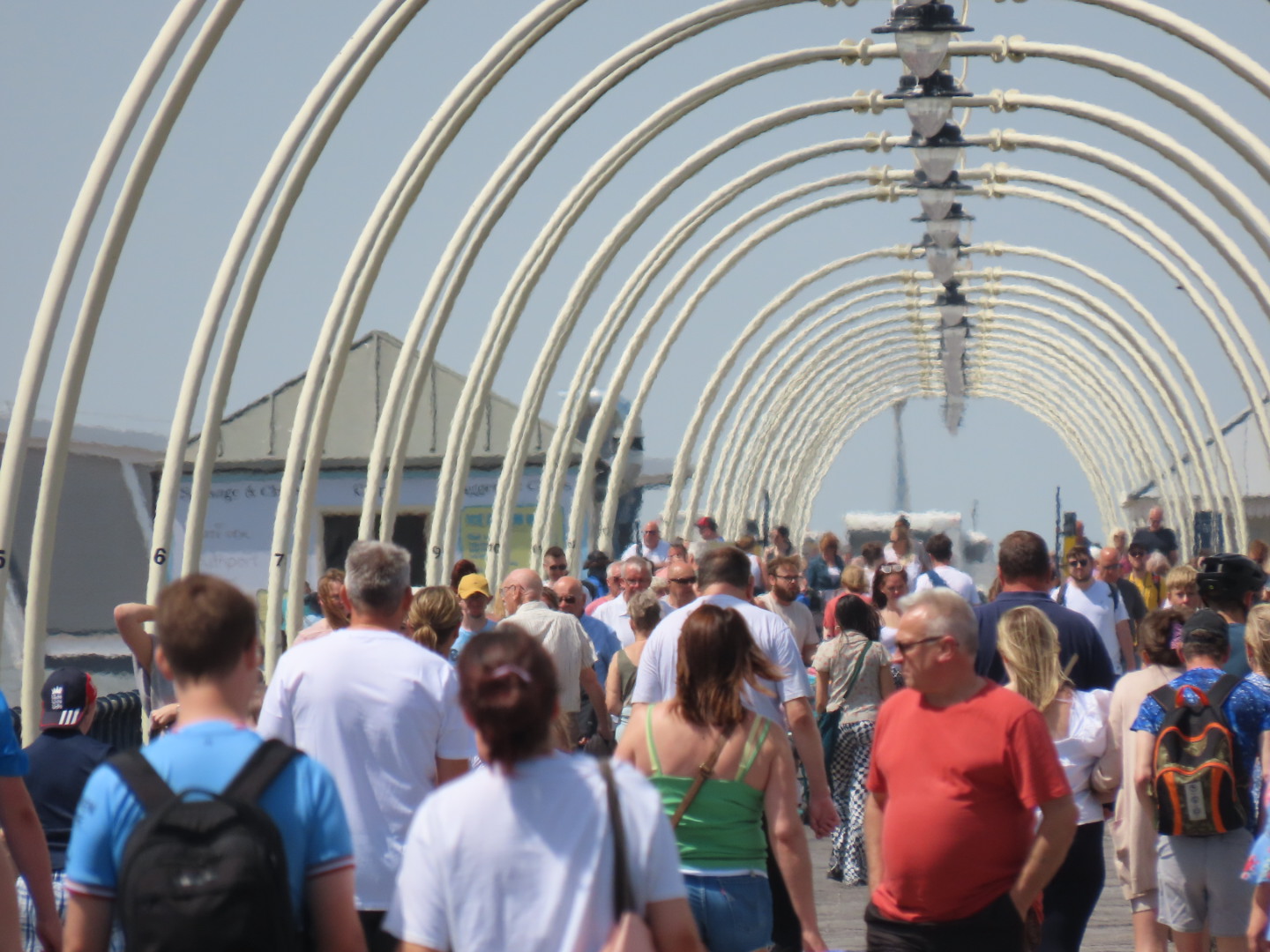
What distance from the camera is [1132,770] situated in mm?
7355

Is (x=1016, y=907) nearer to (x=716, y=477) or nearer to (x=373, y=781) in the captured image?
(x=373, y=781)

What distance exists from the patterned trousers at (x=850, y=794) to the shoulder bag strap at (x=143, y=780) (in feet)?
26.4

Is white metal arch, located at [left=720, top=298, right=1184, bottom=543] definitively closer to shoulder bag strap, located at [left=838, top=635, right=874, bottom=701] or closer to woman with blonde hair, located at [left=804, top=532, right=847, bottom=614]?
woman with blonde hair, located at [left=804, top=532, right=847, bottom=614]

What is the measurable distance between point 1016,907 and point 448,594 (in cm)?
285

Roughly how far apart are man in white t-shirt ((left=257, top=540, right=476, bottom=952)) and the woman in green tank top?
22.8 inches

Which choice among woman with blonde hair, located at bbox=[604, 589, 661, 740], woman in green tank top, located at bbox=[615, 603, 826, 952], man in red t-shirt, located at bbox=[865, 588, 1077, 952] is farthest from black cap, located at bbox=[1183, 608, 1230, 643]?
woman with blonde hair, located at bbox=[604, 589, 661, 740]

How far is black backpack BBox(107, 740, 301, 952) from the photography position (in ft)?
11.8

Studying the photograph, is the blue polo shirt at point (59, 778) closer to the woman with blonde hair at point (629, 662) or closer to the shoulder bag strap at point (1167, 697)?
the shoulder bag strap at point (1167, 697)

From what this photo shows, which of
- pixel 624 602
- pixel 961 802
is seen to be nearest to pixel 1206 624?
pixel 961 802

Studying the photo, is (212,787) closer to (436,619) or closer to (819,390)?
(436,619)

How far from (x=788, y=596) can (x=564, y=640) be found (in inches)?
119

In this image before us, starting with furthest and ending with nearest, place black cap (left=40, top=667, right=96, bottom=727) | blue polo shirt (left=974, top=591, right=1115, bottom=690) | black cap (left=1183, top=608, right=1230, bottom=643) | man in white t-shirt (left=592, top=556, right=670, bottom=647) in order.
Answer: man in white t-shirt (left=592, top=556, right=670, bottom=647) → blue polo shirt (left=974, top=591, right=1115, bottom=690) → black cap (left=1183, top=608, right=1230, bottom=643) → black cap (left=40, top=667, right=96, bottom=727)

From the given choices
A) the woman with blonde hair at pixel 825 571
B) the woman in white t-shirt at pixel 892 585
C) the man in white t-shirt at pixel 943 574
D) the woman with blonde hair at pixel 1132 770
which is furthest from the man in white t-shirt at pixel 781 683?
the woman with blonde hair at pixel 825 571

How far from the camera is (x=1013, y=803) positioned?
5.58 m
